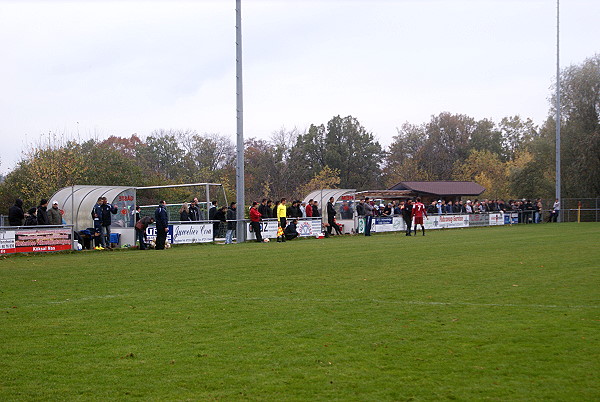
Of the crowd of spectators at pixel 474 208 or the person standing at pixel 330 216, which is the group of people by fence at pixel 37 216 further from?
the crowd of spectators at pixel 474 208

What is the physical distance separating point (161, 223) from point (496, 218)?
96.8 ft

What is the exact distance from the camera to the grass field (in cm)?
602

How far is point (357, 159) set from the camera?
266 ft

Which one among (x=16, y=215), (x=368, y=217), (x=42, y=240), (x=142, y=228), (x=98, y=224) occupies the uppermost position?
(x=16, y=215)

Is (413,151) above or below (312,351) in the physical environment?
above

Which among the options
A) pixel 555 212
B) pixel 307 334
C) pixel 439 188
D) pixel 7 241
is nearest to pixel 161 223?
pixel 7 241

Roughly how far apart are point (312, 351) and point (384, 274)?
7626 mm

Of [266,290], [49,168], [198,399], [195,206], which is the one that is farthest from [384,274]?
[49,168]

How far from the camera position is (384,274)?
48.4 feet

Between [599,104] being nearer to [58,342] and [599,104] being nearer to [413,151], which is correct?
[413,151]

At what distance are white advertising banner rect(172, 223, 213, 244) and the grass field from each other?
1182 cm

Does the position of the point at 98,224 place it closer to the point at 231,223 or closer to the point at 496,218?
the point at 231,223

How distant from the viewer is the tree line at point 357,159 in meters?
51.0

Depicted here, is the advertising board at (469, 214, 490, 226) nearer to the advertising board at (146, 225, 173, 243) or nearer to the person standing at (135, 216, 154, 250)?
the advertising board at (146, 225, 173, 243)
